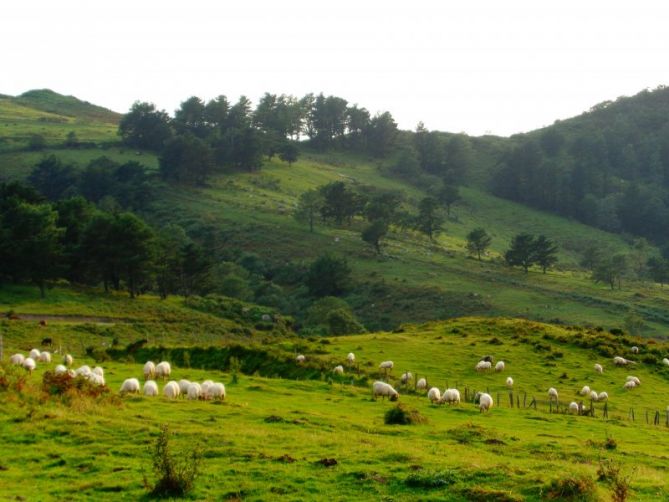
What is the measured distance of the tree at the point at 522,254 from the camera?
363 feet

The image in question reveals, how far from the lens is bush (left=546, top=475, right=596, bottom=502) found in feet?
52.5

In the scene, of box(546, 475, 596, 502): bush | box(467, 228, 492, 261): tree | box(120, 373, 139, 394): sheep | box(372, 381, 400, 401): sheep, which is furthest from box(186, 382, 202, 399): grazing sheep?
box(467, 228, 492, 261): tree

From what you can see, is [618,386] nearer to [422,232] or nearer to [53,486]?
[53,486]

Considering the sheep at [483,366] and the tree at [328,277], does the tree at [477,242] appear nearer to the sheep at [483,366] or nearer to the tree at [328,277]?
the tree at [328,277]

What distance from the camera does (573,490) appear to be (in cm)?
1617

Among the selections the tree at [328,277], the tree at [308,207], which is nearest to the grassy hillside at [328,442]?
the tree at [328,277]

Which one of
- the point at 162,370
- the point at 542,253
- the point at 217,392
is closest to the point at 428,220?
the point at 542,253

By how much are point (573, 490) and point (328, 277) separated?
275 ft

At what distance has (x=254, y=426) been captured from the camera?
24766mm

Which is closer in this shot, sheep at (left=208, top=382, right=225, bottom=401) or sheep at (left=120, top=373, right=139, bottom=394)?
sheep at (left=120, top=373, right=139, bottom=394)

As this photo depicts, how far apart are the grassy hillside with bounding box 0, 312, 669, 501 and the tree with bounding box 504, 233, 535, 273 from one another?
67269 mm

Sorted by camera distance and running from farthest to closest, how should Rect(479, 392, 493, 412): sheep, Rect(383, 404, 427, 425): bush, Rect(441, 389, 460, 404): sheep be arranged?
Rect(441, 389, 460, 404): sheep → Rect(479, 392, 493, 412): sheep → Rect(383, 404, 427, 425): bush

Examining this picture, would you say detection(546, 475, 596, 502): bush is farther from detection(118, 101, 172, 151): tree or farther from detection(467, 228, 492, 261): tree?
detection(118, 101, 172, 151): tree

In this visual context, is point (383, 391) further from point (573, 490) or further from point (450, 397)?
point (573, 490)
